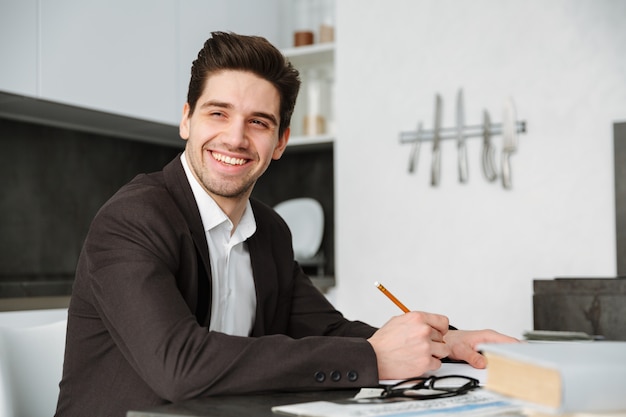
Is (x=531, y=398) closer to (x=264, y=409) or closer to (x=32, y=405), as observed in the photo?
(x=264, y=409)

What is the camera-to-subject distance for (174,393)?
3.59ft

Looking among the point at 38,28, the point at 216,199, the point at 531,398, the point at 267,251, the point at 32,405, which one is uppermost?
the point at 38,28

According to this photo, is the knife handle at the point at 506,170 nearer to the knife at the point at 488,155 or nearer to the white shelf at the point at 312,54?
the knife at the point at 488,155

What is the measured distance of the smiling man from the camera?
113 centimetres

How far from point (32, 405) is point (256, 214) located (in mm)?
601

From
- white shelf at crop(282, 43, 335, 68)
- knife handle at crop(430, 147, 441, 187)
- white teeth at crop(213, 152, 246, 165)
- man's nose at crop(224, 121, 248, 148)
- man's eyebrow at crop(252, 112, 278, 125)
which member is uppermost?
white shelf at crop(282, 43, 335, 68)

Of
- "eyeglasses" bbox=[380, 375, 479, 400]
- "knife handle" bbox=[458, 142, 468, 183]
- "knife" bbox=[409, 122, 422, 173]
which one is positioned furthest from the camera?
"knife" bbox=[409, 122, 422, 173]

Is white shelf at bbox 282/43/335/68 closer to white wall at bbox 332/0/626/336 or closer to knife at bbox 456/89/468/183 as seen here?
white wall at bbox 332/0/626/336

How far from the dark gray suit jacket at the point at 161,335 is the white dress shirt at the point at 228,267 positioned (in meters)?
0.03

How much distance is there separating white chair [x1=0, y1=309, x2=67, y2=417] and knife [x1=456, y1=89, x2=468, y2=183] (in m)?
2.14

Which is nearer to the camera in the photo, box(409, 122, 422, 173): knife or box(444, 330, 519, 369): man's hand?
box(444, 330, 519, 369): man's hand

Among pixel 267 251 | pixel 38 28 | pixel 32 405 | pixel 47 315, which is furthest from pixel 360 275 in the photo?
pixel 32 405

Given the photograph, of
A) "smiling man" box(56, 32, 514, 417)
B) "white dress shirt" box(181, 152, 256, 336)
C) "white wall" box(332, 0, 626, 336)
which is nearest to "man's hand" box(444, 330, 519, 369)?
"smiling man" box(56, 32, 514, 417)

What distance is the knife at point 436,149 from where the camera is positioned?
342 centimetres
